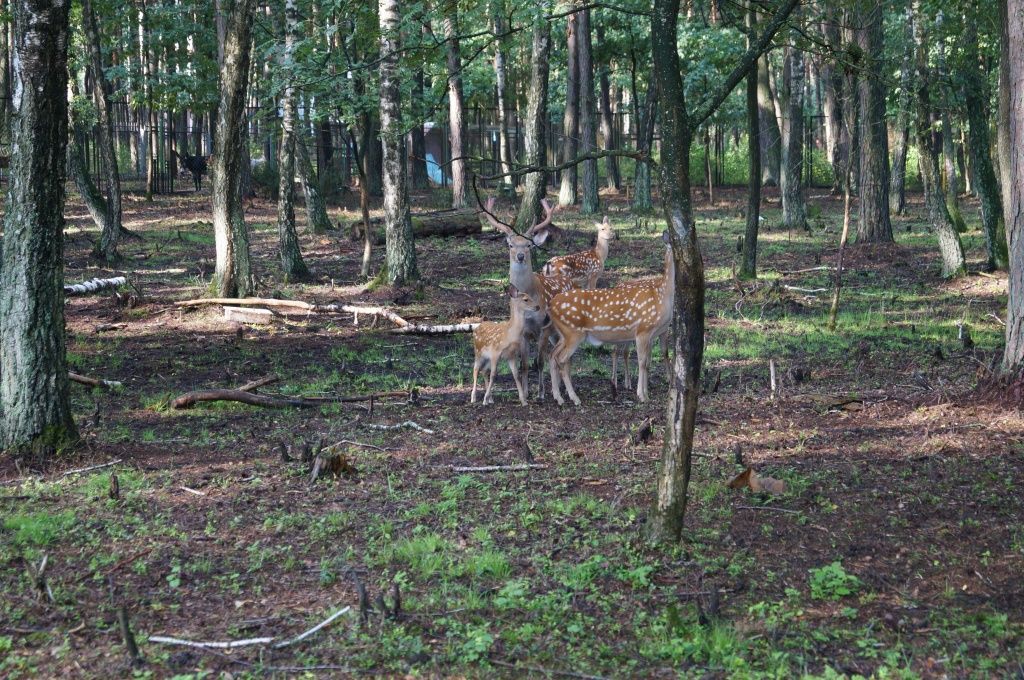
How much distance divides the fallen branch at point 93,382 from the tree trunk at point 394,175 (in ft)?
19.6

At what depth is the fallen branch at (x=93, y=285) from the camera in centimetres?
1620

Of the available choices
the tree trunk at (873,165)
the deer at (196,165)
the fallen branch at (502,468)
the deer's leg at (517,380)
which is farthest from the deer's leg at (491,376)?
the deer at (196,165)

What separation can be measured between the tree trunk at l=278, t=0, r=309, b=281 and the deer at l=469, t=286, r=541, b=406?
7248mm

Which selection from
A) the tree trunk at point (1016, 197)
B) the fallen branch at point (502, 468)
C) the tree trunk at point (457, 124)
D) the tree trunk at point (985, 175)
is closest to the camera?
the fallen branch at point (502, 468)

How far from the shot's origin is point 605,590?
5.99 m

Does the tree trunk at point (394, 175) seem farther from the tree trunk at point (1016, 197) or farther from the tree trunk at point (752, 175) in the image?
the tree trunk at point (1016, 197)

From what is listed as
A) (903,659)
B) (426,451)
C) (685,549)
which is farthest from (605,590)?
(426,451)

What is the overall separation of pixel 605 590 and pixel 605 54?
101 feet

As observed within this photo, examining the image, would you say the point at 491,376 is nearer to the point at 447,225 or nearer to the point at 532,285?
the point at 532,285

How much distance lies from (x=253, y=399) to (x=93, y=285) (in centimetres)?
765

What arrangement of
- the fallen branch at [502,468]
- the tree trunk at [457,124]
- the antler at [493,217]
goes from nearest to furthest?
the antler at [493,217] < the fallen branch at [502,468] < the tree trunk at [457,124]

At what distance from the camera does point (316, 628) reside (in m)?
5.48

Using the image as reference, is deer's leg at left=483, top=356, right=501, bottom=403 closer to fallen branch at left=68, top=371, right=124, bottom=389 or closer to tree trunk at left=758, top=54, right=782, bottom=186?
fallen branch at left=68, top=371, right=124, bottom=389

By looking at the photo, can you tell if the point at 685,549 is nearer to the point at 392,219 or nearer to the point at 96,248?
the point at 392,219
